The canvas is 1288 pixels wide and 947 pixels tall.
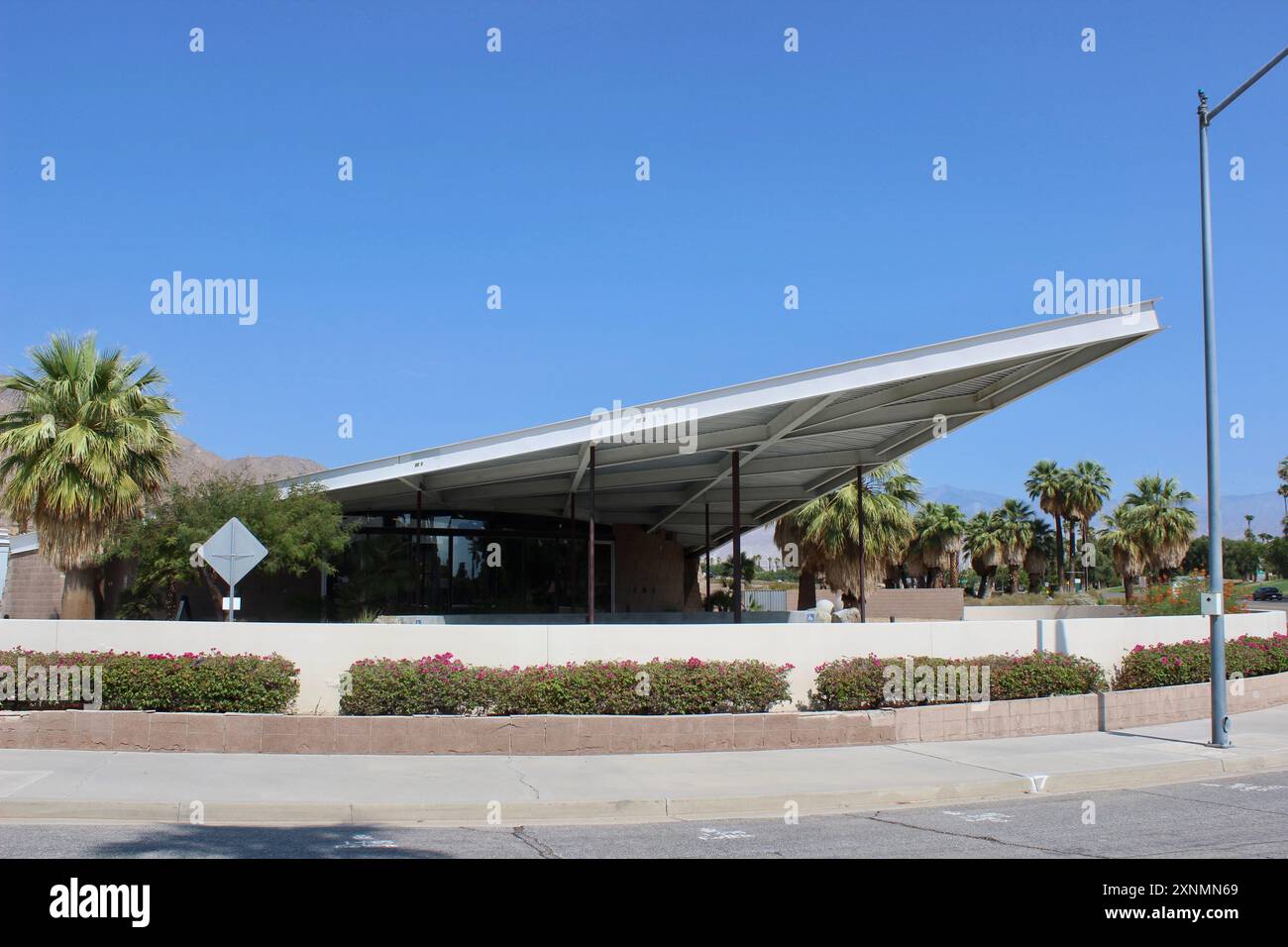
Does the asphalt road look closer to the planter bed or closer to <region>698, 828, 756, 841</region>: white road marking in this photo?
<region>698, 828, 756, 841</region>: white road marking

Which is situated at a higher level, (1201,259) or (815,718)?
(1201,259)

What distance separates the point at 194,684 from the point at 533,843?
278 inches

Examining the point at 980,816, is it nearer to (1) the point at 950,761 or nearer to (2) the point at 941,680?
(1) the point at 950,761

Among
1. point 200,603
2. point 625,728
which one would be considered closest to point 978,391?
point 625,728

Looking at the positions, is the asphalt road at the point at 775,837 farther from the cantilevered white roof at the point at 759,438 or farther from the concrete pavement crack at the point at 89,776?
the cantilevered white roof at the point at 759,438

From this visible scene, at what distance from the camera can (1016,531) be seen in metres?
71.9

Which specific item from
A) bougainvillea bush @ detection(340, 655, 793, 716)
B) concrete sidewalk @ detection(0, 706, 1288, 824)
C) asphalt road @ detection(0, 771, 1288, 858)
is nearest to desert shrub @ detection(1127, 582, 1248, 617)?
concrete sidewalk @ detection(0, 706, 1288, 824)

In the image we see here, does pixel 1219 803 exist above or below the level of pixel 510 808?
below

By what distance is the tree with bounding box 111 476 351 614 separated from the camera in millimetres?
23531

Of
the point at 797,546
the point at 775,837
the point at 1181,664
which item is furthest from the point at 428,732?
the point at 797,546

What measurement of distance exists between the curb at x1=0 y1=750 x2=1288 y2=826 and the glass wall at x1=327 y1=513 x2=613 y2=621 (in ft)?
61.7
